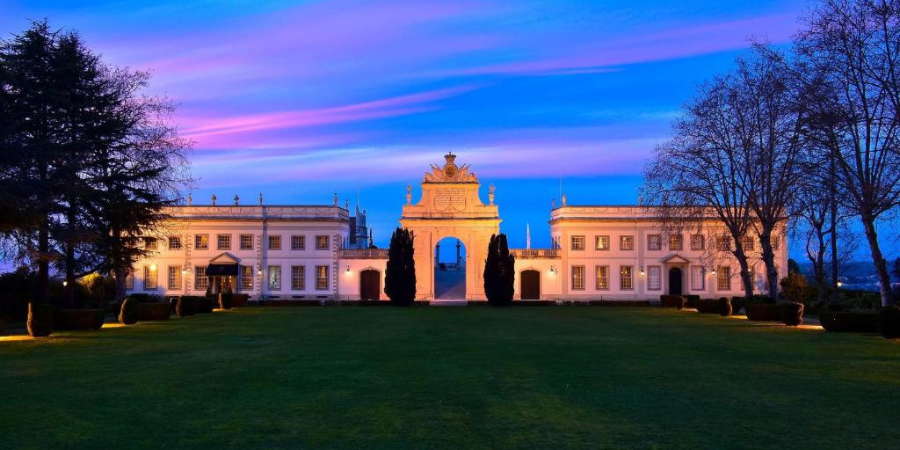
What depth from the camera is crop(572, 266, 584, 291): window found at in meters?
60.9

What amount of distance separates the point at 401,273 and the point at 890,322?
114 ft

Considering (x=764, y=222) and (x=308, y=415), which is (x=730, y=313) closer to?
(x=764, y=222)

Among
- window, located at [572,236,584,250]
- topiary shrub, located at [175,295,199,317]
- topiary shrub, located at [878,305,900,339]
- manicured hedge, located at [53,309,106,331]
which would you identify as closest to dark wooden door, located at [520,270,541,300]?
window, located at [572,236,584,250]

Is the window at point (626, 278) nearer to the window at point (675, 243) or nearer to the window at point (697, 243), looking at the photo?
the window at point (675, 243)

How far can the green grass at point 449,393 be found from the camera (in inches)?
380

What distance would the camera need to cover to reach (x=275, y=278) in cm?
6159

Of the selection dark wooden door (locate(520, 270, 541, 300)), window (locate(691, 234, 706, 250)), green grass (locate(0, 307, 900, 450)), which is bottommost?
green grass (locate(0, 307, 900, 450))

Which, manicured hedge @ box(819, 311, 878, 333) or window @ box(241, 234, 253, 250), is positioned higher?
window @ box(241, 234, 253, 250)

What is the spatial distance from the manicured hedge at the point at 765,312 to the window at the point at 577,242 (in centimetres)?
2545

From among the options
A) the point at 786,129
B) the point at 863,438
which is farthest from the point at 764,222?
the point at 863,438

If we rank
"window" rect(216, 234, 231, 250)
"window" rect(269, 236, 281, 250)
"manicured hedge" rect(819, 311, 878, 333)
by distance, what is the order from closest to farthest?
"manicured hedge" rect(819, 311, 878, 333), "window" rect(216, 234, 231, 250), "window" rect(269, 236, 281, 250)

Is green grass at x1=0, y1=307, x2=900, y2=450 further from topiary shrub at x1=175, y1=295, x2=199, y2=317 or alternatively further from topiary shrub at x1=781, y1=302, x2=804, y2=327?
topiary shrub at x1=175, y1=295, x2=199, y2=317

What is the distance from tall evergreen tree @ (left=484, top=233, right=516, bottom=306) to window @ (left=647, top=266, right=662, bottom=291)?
42.9ft

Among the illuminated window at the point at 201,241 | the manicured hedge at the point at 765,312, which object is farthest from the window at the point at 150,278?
the manicured hedge at the point at 765,312
